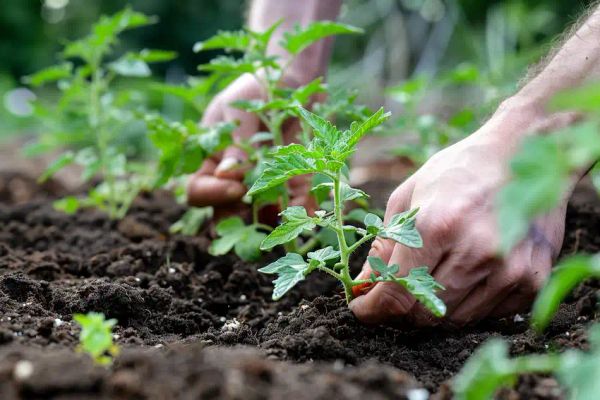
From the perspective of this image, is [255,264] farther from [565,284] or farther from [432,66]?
[432,66]

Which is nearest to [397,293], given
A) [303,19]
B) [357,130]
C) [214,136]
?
[357,130]

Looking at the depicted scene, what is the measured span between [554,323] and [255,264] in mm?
1013

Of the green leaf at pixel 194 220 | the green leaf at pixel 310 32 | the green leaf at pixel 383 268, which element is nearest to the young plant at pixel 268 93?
the green leaf at pixel 310 32

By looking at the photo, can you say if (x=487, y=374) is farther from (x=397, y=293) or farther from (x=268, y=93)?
(x=268, y=93)

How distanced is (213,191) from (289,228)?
0.96m

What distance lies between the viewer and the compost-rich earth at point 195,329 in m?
1.10

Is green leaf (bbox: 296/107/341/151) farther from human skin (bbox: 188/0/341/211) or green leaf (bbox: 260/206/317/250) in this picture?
human skin (bbox: 188/0/341/211)

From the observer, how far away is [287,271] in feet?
5.21

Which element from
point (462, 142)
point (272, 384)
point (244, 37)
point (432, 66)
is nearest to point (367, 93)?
point (432, 66)

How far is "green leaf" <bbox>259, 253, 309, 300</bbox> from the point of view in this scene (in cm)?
153

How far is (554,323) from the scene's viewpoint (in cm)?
176

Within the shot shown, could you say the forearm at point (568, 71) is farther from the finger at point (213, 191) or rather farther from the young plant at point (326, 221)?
the finger at point (213, 191)

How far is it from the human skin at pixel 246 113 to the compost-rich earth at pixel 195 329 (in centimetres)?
20

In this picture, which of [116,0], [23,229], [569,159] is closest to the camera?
[569,159]
